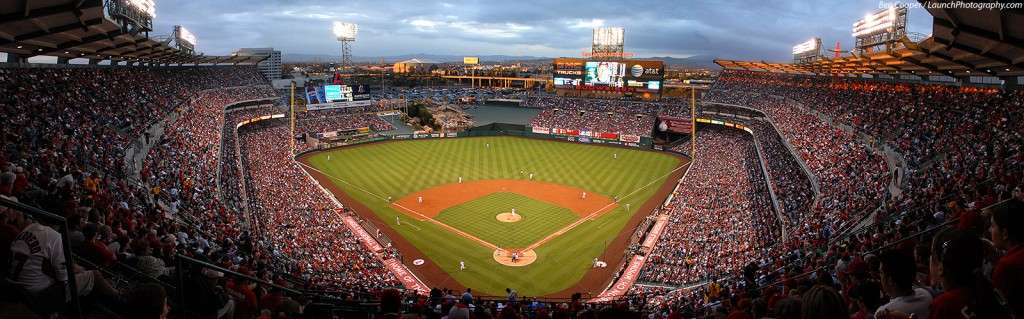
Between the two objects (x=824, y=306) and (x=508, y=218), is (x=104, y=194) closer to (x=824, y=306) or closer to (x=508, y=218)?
(x=824, y=306)

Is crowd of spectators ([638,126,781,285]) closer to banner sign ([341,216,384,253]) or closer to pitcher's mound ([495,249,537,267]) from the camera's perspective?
pitcher's mound ([495,249,537,267])

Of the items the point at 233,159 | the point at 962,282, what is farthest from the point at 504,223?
the point at 962,282

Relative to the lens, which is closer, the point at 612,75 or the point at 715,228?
the point at 715,228

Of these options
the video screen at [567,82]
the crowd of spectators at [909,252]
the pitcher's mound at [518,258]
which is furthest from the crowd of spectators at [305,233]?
the video screen at [567,82]

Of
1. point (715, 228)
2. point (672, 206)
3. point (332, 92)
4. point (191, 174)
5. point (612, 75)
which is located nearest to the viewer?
point (191, 174)

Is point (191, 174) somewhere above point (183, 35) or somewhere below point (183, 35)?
below

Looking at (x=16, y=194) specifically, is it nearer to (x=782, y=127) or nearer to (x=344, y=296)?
(x=344, y=296)

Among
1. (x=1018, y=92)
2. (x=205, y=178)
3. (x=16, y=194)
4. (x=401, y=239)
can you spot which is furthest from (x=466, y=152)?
(x=16, y=194)
